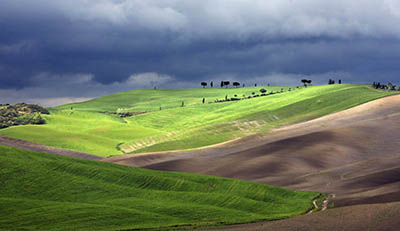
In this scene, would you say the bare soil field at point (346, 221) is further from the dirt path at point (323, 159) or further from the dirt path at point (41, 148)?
the dirt path at point (41, 148)

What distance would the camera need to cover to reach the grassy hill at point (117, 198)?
58375 millimetres

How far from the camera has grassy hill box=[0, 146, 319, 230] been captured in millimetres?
58375

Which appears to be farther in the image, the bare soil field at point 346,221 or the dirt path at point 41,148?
the dirt path at point 41,148

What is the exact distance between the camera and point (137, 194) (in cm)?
7356

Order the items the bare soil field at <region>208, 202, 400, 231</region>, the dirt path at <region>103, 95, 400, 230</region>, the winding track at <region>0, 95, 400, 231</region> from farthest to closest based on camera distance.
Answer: the dirt path at <region>103, 95, 400, 230</region> < the winding track at <region>0, 95, 400, 231</region> < the bare soil field at <region>208, 202, 400, 231</region>

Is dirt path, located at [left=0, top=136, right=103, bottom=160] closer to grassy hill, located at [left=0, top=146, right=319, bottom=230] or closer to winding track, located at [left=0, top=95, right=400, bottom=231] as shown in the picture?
winding track, located at [left=0, top=95, right=400, bottom=231]

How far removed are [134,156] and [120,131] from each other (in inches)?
2515

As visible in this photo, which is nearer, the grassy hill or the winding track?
the winding track

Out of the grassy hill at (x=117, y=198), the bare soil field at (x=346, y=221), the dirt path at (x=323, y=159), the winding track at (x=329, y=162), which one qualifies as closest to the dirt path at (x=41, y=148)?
the winding track at (x=329, y=162)

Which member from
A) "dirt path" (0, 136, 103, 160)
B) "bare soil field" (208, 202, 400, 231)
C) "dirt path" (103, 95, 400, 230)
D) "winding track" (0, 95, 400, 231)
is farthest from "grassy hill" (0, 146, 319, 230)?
"dirt path" (0, 136, 103, 160)

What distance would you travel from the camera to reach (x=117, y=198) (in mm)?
70750

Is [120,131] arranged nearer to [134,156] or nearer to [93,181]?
[134,156]

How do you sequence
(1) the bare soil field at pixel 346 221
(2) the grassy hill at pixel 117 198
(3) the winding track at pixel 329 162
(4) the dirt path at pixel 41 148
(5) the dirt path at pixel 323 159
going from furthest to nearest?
(4) the dirt path at pixel 41 148 < (5) the dirt path at pixel 323 159 < (2) the grassy hill at pixel 117 198 < (3) the winding track at pixel 329 162 < (1) the bare soil field at pixel 346 221

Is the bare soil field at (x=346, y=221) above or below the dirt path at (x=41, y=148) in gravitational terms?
below
